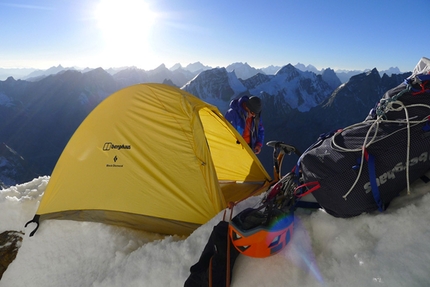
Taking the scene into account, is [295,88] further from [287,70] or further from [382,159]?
[382,159]

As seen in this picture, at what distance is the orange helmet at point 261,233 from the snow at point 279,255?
0.21m

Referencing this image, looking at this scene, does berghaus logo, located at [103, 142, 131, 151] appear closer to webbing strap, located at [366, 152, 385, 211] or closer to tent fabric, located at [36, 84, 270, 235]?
tent fabric, located at [36, 84, 270, 235]

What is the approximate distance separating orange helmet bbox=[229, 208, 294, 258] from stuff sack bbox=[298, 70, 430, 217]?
1.97 ft

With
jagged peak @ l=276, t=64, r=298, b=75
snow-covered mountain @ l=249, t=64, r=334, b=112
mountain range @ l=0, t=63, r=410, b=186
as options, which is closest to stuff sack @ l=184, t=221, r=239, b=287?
mountain range @ l=0, t=63, r=410, b=186

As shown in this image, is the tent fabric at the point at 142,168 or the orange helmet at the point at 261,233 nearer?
the orange helmet at the point at 261,233

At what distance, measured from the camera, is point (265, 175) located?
6570 mm

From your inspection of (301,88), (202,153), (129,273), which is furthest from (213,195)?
(301,88)

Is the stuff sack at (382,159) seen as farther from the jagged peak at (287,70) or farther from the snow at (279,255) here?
the jagged peak at (287,70)

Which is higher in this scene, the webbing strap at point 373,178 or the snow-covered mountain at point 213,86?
the webbing strap at point 373,178

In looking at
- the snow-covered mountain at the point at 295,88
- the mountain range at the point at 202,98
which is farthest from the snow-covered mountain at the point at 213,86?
the snow-covered mountain at the point at 295,88

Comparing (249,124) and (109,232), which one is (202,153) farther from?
(249,124)

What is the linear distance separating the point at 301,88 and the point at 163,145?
147700mm

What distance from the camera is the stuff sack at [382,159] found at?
2580mm

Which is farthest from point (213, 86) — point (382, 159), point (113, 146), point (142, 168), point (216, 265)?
point (216, 265)
